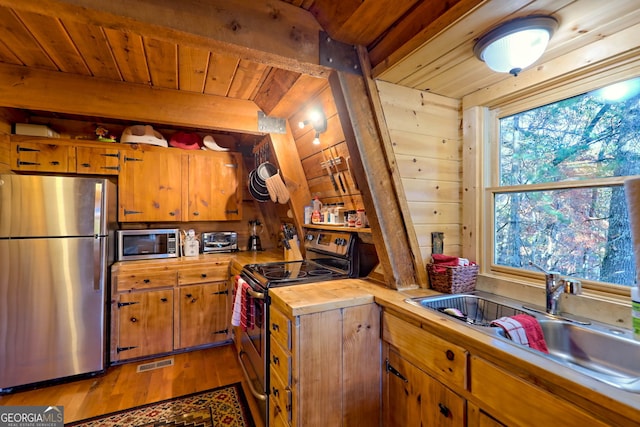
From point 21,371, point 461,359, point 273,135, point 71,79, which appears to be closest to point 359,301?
point 461,359

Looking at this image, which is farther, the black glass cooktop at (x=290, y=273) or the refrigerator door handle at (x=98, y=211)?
the refrigerator door handle at (x=98, y=211)

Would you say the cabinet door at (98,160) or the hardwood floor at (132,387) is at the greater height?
the cabinet door at (98,160)

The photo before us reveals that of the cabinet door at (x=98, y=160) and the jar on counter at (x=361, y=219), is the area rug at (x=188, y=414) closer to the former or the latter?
the jar on counter at (x=361, y=219)

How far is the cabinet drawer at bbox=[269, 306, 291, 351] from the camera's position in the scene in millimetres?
1433

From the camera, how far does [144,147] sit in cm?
297

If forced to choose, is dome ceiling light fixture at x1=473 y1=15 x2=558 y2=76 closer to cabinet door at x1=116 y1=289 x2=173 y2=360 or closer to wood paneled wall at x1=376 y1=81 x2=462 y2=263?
wood paneled wall at x1=376 y1=81 x2=462 y2=263

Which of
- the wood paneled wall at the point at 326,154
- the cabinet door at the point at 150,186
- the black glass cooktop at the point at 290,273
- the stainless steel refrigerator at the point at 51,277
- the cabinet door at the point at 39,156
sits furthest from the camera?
the cabinet door at the point at 150,186

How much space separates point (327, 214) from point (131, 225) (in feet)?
7.28

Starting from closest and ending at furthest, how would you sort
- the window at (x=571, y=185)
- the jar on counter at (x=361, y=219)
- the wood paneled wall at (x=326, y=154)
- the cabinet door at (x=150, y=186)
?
the window at (x=571, y=185) → the jar on counter at (x=361, y=219) → the wood paneled wall at (x=326, y=154) → the cabinet door at (x=150, y=186)

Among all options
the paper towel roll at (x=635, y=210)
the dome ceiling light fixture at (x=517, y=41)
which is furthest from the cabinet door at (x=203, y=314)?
the paper towel roll at (x=635, y=210)

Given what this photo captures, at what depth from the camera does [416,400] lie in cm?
130

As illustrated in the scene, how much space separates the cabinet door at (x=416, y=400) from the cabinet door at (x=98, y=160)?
3.00 meters

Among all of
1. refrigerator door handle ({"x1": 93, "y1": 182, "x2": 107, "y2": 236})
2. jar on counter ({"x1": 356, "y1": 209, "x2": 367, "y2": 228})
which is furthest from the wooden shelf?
refrigerator door handle ({"x1": 93, "y1": 182, "x2": 107, "y2": 236})

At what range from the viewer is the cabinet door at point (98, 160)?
2.76 m
